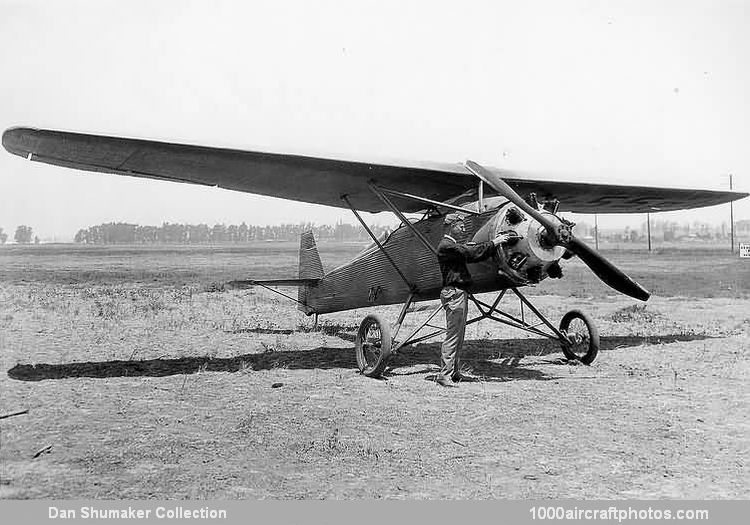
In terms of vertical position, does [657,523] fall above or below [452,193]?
below

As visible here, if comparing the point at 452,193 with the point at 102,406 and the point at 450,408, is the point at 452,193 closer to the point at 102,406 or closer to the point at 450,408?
the point at 450,408

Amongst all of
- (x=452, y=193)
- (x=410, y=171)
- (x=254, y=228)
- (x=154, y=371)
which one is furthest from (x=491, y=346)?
(x=254, y=228)

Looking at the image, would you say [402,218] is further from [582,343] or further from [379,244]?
[582,343]

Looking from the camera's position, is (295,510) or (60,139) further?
(60,139)

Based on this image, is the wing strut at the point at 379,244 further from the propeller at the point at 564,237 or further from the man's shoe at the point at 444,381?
the propeller at the point at 564,237

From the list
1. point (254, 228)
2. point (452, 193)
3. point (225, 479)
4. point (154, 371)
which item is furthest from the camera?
point (254, 228)

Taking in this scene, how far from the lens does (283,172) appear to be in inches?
325

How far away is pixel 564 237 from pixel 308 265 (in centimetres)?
708

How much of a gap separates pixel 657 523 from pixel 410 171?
5.51 metres

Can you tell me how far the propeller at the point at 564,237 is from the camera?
676cm

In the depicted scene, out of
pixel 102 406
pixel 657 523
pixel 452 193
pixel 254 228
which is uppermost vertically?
pixel 254 228

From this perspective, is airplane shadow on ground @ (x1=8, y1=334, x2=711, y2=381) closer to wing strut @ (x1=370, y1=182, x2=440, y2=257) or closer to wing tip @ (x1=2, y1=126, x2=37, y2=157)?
wing strut @ (x1=370, y1=182, x2=440, y2=257)

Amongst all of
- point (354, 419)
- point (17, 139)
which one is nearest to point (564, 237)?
Answer: point (354, 419)

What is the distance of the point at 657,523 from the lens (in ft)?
12.5
